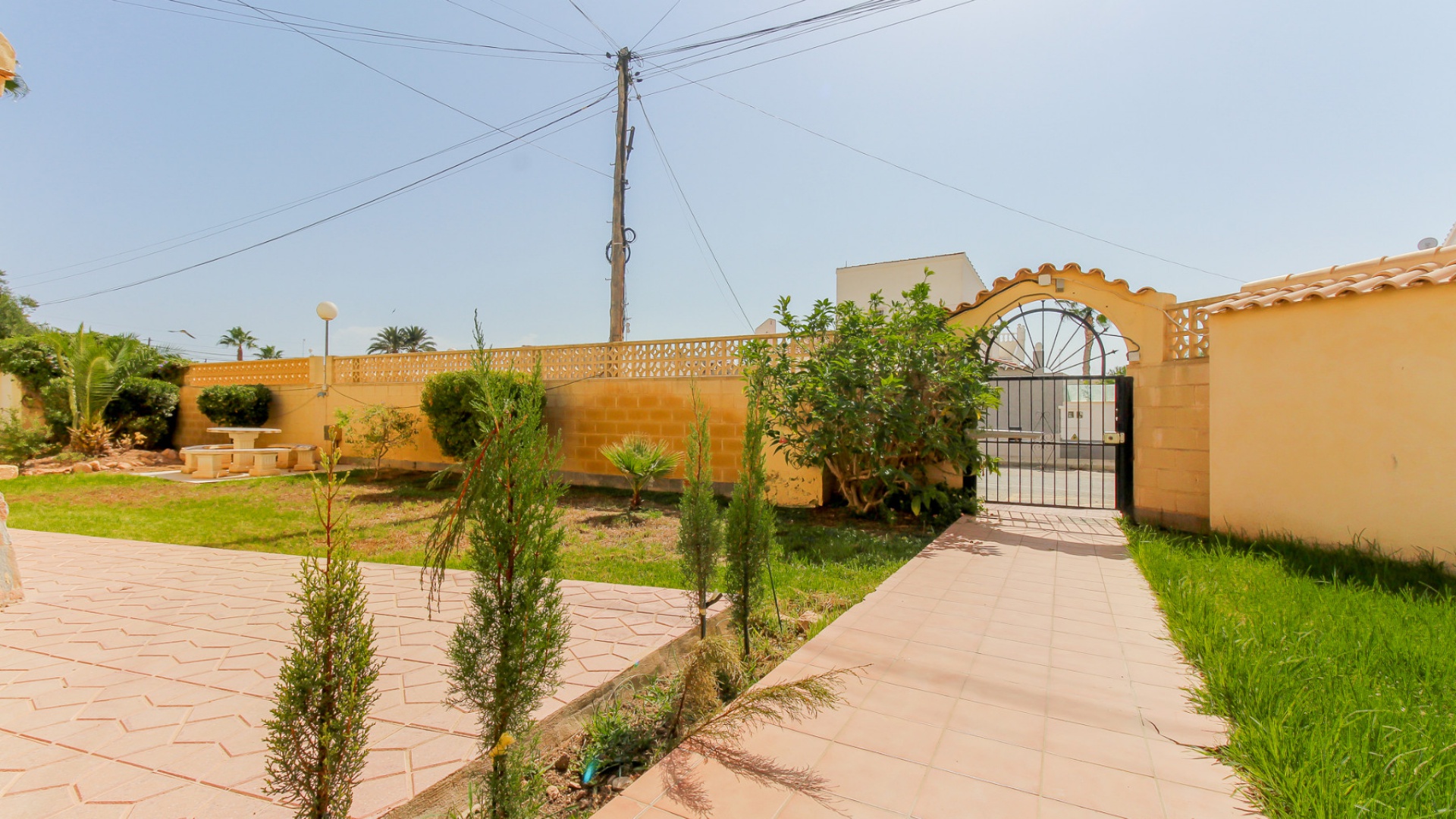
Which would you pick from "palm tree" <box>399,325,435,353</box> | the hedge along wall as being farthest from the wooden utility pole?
"palm tree" <box>399,325,435,353</box>

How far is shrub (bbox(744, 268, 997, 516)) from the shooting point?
6602mm

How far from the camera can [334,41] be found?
10.2 metres

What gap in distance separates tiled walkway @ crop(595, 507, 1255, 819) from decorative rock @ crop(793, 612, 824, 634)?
0.17 meters

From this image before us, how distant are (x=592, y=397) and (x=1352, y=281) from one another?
9.51m

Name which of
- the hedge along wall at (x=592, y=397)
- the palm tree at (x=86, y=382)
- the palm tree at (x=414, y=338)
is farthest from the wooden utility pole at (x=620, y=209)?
the palm tree at (x=414, y=338)

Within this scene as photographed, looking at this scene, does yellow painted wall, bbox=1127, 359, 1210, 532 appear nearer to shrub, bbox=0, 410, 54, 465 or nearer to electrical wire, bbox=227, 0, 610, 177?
electrical wire, bbox=227, 0, 610, 177

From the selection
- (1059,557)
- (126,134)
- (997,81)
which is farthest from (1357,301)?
(126,134)

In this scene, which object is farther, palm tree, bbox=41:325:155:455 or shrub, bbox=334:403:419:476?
palm tree, bbox=41:325:155:455

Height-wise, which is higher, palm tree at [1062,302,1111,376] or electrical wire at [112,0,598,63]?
Answer: electrical wire at [112,0,598,63]

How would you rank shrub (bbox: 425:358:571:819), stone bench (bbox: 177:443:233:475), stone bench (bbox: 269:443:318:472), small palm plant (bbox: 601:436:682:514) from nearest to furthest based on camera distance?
shrub (bbox: 425:358:571:819), small palm plant (bbox: 601:436:682:514), stone bench (bbox: 177:443:233:475), stone bench (bbox: 269:443:318:472)

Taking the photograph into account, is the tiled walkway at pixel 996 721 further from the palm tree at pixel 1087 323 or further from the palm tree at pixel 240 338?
the palm tree at pixel 240 338

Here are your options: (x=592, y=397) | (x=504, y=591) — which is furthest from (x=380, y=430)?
(x=504, y=591)

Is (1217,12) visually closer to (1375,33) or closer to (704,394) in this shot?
(1375,33)

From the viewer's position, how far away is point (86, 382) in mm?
11562
